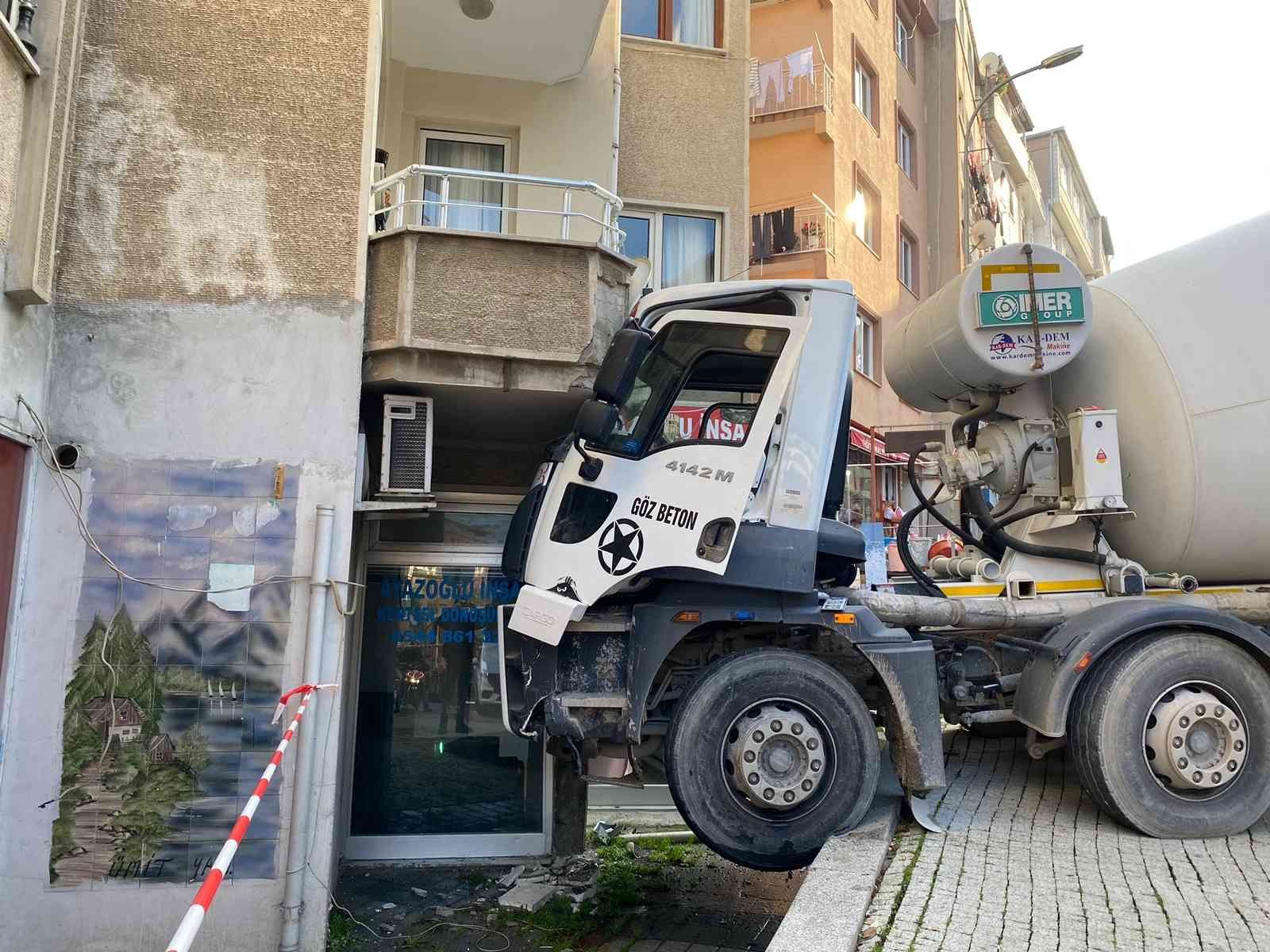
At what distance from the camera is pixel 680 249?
29.9 feet

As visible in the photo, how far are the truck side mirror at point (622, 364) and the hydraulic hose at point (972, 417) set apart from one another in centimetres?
255

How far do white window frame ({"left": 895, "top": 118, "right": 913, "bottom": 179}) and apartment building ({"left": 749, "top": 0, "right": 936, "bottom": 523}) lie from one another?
58 cm

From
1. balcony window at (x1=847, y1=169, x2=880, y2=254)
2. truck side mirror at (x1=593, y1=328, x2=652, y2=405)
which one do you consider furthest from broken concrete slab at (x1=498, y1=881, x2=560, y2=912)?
balcony window at (x1=847, y1=169, x2=880, y2=254)

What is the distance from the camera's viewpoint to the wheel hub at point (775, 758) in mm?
4785

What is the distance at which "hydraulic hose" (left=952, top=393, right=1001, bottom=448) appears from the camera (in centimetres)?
618

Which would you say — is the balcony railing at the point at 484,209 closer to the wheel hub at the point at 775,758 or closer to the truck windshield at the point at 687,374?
the truck windshield at the point at 687,374

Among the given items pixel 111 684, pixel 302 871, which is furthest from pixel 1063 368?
pixel 111 684

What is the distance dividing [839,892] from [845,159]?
634 inches

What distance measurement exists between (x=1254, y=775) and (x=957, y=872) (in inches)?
80.6

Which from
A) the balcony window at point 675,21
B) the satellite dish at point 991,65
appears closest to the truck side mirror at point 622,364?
the balcony window at point 675,21

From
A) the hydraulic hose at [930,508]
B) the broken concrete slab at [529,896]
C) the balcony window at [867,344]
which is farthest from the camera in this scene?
the balcony window at [867,344]

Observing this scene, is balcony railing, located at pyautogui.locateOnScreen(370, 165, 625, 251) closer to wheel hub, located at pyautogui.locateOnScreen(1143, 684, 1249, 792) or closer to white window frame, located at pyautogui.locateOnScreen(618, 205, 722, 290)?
white window frame, located at pyautogui.locateOnScreen(618, 205, 722, 290)

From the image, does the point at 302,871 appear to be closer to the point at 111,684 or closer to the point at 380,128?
the point at 111,684

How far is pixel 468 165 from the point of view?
876 cm
